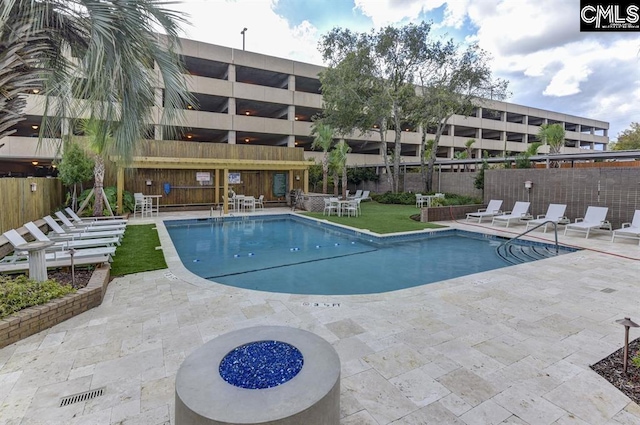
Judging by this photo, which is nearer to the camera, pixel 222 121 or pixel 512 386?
pixel 512 386

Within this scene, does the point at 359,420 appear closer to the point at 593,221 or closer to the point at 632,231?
the point at 632,231

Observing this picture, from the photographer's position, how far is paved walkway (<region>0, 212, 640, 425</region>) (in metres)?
2.39

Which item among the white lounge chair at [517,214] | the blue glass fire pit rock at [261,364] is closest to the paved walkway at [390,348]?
the blue glass fire pit rock at [261,364]

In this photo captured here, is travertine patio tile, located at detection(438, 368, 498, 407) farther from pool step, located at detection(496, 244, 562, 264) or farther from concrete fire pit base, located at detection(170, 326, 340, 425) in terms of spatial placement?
pool step, located at detection(496, 244, 562, 264)

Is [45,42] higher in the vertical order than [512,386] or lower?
higher

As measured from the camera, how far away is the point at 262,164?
640 inches

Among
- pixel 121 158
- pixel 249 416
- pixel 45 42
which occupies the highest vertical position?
pixel 45 42

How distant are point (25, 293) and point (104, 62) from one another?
9.07 feet

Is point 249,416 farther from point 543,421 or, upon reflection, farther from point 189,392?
point 543,421

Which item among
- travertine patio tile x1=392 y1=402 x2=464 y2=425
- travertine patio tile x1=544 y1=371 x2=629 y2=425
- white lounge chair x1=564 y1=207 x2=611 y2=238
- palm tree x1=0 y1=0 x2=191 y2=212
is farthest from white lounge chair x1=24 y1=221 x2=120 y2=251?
white lounge chair x1=564 y1=207 x2=611 y2=238

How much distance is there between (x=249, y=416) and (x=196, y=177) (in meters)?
16.7

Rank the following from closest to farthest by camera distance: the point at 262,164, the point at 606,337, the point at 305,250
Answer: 1. the point at 606,337
2. the point at 305,250
3. the point at 262,164

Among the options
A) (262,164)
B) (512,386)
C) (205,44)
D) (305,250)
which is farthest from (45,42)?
(205,44)

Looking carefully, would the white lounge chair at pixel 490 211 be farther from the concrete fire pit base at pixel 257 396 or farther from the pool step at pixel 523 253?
the concrete fire pit base at pixel 257 396
